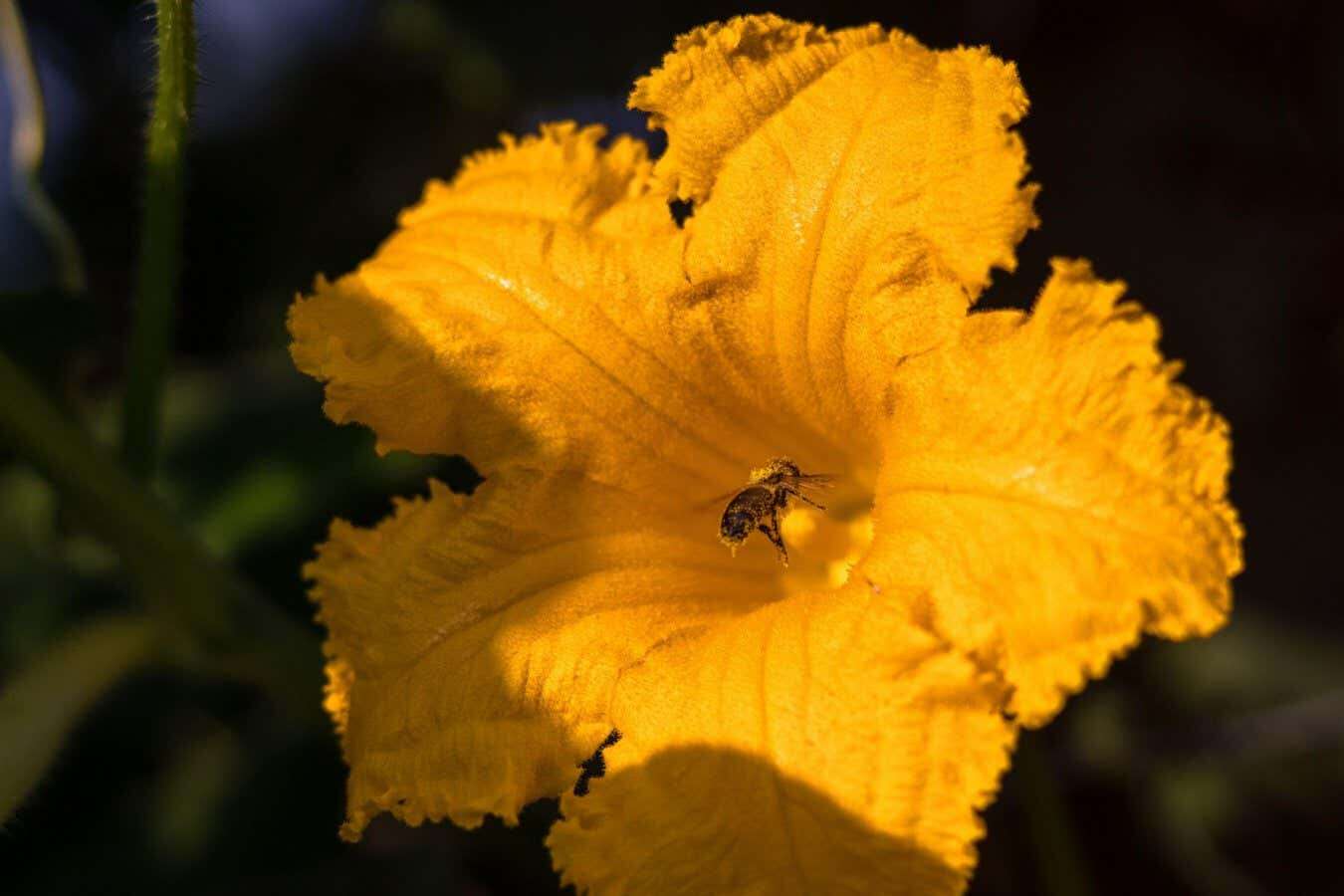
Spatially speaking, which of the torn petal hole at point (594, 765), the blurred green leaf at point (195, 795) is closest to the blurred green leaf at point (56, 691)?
the blurred green leaf at point (195, 795)

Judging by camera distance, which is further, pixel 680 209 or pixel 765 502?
pixel 680 209

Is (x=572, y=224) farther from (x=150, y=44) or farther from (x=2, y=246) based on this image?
(x=2, y=246)

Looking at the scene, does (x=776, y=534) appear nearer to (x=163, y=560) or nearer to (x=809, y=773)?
(x=809, y=773)

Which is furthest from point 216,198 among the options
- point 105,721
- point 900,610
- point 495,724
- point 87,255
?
point 900,610

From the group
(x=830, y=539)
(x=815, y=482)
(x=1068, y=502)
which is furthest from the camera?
→ (x=830, y=539)

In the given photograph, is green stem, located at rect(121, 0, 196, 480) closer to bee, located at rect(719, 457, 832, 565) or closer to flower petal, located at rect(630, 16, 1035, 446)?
flower petal, located at rect(630, 16, 1035, 446)

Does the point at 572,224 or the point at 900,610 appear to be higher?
the point at 572,224

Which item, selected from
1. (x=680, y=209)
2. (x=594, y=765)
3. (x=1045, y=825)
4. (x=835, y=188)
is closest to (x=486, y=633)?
(x=594, y=765)

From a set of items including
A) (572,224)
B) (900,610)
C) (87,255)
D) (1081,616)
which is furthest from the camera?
(87,255)

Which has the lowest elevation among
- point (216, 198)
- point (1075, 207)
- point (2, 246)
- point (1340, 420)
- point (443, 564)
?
point (443, 564)
